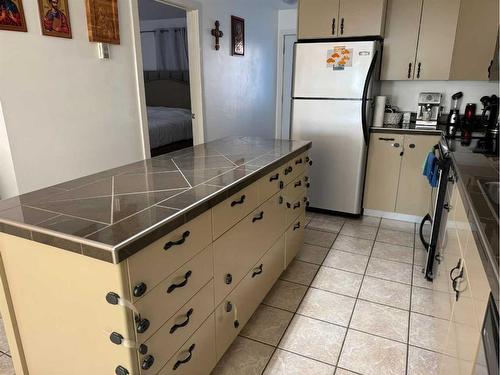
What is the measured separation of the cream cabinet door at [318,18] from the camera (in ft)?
10.5

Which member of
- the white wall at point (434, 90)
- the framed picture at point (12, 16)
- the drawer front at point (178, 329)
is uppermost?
the framed picture at point (12, 16)

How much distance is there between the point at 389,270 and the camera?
8.59 feet

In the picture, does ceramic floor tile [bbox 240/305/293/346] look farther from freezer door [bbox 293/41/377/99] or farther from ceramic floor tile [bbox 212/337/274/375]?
freezer door [bbox 293/41/377/99]

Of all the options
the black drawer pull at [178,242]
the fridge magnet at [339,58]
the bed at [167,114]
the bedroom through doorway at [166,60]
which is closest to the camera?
the black drawer pull at [178,242]

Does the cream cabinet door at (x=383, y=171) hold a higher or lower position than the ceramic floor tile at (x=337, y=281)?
higher

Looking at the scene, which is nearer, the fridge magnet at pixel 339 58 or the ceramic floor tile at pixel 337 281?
the ceramic floor tile at pixel 337 281

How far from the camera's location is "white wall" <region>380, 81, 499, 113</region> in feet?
11.2

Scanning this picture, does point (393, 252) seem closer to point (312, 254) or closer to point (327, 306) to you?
point (312, 254)

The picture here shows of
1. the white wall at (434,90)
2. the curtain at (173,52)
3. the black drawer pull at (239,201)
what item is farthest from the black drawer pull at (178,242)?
the curtain at (173,52)

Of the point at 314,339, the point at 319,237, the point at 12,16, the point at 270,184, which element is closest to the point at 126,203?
the point at 270,184

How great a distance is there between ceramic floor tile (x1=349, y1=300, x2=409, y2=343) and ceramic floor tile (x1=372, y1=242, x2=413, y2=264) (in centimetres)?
69

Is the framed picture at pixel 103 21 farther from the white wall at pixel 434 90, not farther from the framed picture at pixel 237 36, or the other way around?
the white wall at pixel 434 90

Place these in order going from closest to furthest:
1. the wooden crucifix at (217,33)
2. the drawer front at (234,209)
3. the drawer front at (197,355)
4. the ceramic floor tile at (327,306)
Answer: the drawer front at (197,355) < the drawer front at (234,209) < the ceramic floor tile at (327,306) < the wooden crucifix at (217,33)

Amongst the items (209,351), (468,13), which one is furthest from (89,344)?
(468,13)
